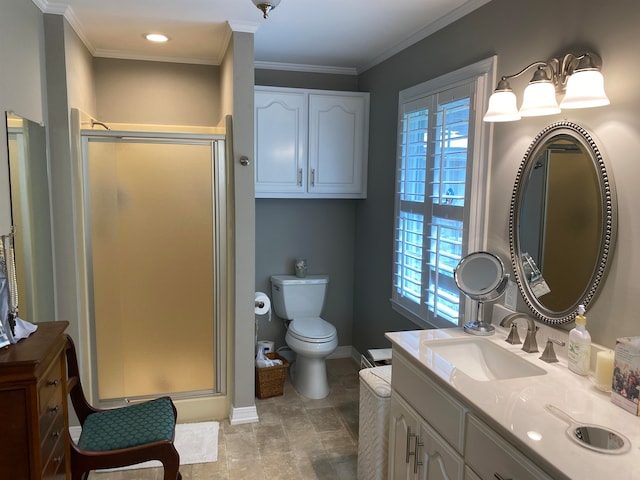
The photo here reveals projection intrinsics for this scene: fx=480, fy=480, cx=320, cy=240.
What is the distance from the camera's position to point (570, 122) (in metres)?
1.83

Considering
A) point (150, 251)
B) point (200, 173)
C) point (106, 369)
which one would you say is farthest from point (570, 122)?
point (106, 369)

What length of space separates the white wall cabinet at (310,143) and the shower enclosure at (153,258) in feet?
2.21

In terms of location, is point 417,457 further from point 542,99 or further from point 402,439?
point 542,99

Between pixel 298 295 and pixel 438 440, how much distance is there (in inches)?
88.1

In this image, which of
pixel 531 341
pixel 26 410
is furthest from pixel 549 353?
pixel 26 410

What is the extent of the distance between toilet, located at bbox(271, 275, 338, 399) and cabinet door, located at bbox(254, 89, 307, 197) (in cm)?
76

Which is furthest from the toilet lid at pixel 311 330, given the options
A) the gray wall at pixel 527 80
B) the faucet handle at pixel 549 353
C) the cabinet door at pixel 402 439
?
the faucet handle at pixel 549 353

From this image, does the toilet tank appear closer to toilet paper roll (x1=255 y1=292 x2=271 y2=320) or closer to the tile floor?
toilet paper roll (x1=255 y1=292 x2=271 y2=320)

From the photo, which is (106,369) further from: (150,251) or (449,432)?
(449,432)

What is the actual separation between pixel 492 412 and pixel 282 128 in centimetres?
272

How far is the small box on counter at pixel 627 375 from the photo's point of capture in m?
1.42

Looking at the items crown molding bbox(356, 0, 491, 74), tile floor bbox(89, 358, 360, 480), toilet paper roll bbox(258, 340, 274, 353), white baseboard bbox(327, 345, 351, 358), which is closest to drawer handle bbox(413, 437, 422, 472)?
tile floor bbox(89, 358, 360, 480)

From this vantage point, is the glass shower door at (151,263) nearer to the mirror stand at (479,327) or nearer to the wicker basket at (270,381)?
the wicker basket at (270,381)

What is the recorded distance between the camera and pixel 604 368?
156 cm
